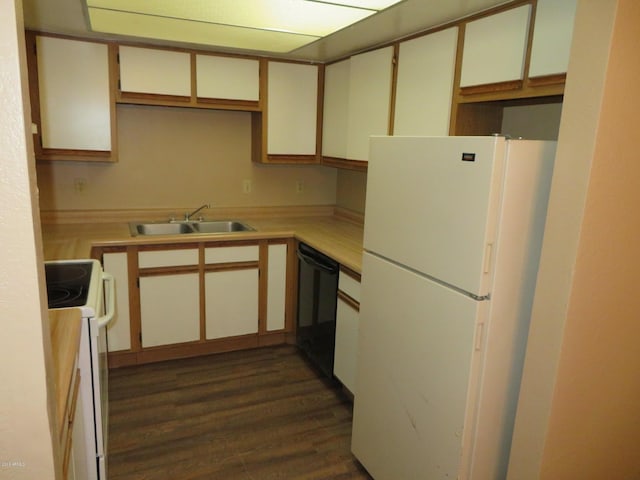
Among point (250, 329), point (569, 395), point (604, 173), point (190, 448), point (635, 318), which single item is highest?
point (604, 173)

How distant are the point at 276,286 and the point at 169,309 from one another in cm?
75

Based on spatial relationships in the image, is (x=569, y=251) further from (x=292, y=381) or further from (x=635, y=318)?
(x=292, y=381)

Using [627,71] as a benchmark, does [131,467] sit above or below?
below

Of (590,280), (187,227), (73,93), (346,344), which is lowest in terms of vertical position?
(346,344)

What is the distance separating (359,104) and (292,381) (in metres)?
1.84

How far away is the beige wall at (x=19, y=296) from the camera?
675mm

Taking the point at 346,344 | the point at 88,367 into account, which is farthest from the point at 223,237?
the point at 88,367

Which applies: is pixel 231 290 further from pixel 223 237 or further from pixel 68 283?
pixel 68 283

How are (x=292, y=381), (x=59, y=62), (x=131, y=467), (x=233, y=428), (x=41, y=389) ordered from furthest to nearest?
(x=292, y=381) < (x=59, y=62) < (x=233, y=428) < (x=131, y=467) < (x=41, y=389)

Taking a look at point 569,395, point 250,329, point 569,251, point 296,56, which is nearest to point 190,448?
point 250,329

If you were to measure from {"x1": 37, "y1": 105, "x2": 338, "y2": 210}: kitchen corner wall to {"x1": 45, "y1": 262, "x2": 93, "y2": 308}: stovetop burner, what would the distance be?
123cm

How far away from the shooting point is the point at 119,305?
290 cm

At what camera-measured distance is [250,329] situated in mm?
3312

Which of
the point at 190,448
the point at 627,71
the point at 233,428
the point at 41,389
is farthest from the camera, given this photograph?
the point at 233,428
